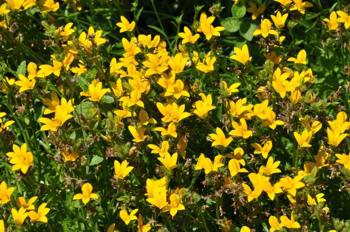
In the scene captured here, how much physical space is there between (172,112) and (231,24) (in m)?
1.05

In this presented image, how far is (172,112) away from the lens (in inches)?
131

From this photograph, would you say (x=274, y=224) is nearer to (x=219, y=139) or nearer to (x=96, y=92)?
(x=219, y=139)

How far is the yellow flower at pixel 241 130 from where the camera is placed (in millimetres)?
3246

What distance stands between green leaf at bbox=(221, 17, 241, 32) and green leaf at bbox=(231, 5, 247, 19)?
5 cm

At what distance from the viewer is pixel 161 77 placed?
3457 millimetres

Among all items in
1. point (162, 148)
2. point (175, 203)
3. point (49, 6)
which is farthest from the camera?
point (49, 6)

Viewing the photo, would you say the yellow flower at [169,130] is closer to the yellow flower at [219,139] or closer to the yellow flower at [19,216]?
the yellow flower at [219,139]

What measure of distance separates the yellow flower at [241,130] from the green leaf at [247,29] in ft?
3.16

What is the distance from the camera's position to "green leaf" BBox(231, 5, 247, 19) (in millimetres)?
4102

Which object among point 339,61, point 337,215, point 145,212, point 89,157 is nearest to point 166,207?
point 145,212

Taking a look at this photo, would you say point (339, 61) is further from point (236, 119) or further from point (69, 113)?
point (69, 113)

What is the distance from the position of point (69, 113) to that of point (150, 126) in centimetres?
37

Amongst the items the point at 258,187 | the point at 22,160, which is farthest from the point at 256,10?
the point at 22,160

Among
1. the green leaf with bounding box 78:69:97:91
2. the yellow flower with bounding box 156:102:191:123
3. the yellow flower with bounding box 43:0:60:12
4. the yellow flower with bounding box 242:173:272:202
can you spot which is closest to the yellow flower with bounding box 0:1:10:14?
the yellow flower with bounding box 43:0:60:12
